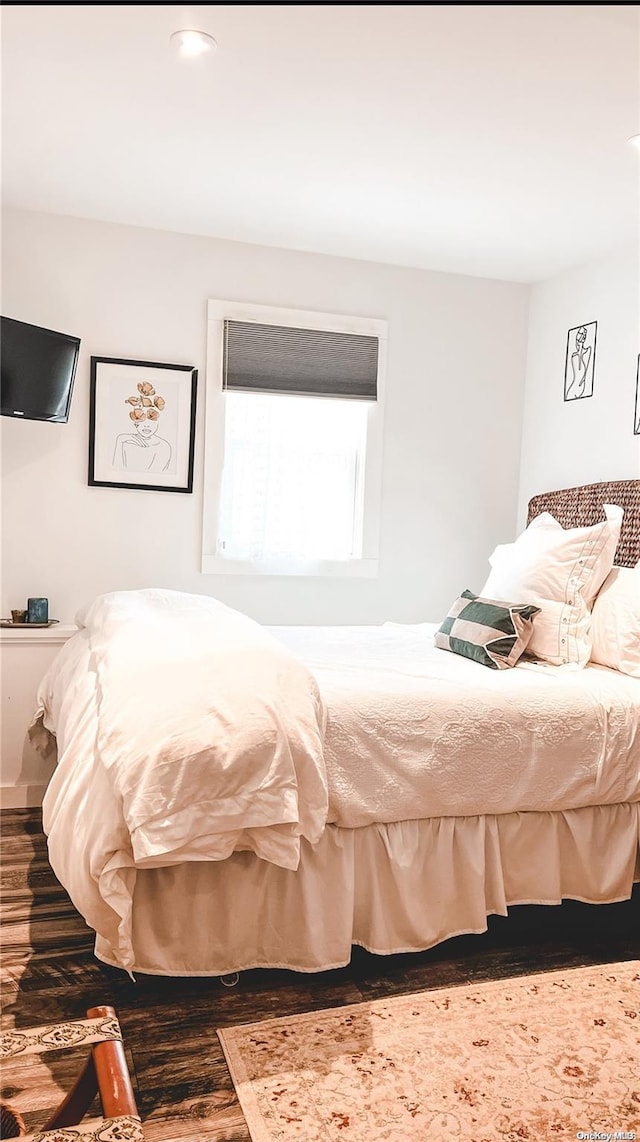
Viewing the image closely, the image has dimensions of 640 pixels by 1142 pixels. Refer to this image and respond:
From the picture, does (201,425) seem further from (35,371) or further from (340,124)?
(340,124)

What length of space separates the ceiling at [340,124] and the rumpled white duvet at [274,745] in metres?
1.64

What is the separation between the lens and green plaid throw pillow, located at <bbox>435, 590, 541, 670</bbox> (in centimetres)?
303

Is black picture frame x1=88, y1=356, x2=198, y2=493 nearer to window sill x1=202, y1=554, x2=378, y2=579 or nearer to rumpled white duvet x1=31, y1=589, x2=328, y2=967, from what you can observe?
window sill x1=202, y1=554, x2=378, y2=579

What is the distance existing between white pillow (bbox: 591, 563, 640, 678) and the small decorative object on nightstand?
226 centimetres

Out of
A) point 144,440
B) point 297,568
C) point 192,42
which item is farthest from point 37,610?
point 192,42

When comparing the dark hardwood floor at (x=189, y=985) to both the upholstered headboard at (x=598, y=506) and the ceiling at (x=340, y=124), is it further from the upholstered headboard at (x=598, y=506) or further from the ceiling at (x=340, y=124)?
the ceiling at (x=340, y=124)

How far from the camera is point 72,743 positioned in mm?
2305

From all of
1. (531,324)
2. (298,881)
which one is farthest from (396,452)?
(298,881)

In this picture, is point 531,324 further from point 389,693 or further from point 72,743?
point 72,743

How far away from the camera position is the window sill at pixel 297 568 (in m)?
4.17

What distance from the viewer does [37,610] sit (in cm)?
374

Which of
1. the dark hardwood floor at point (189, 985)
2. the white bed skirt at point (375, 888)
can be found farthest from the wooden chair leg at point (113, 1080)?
the white bed skirt at point (375, 888)

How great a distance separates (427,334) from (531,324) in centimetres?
59

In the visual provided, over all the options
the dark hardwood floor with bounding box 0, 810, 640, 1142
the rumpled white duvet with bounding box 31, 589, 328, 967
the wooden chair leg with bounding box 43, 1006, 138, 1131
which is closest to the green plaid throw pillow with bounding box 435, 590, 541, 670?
the dark hardwood floor with bounding box 0, 810, 640, 1142
